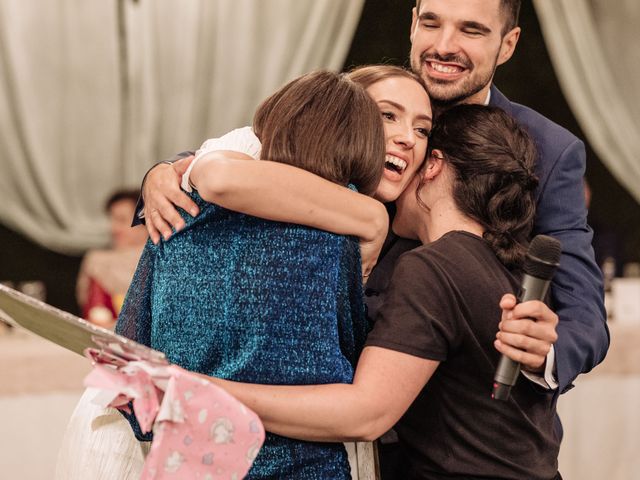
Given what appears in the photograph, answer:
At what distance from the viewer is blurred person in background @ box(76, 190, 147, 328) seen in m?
4.54

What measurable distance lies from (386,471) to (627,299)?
2.78 m

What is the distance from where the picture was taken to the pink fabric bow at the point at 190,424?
1285 millimetres

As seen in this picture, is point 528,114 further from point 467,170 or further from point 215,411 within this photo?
point 215,411

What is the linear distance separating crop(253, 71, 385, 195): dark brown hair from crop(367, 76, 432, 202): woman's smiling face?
1.11 ft

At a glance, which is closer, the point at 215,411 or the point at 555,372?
the point at 215,411

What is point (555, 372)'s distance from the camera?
5.71 feet

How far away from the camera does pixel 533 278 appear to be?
1.45 metres

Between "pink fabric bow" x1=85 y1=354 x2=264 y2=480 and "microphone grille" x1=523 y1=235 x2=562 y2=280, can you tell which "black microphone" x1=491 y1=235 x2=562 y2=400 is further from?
"pink fabric bow" x1=85 y1=354 x2=264 y2=480

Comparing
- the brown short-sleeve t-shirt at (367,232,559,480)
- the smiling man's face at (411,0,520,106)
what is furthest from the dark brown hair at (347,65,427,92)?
Result: the brown short-sleeve t-shirt at (367,232,559,480)

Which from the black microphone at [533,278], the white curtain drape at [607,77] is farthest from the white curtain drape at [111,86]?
the black microphone at [533,278]

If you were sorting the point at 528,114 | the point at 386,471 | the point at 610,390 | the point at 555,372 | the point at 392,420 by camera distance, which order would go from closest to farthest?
1. the point at 392,420
2. the point at 555,372
3. the point at 386,471
4. the point at 528,114
5. the point at 610,390

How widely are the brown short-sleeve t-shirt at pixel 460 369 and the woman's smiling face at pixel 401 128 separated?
0.25 meters

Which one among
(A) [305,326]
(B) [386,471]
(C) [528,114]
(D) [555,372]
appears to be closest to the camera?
(A) [305,326]

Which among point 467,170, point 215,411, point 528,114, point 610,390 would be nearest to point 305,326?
point 215,411
